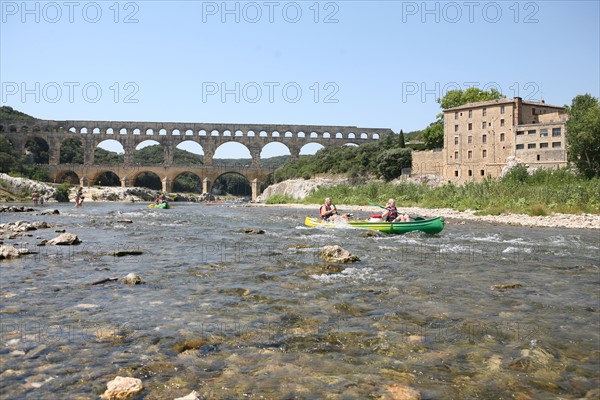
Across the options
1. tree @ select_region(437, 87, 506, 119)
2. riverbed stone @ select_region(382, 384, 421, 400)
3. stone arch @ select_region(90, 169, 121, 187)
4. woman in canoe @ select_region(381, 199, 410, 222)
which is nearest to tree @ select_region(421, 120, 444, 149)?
tree @ select_region(437, 87, 506, 119)

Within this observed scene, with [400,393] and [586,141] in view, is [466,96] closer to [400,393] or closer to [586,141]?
[586,141]

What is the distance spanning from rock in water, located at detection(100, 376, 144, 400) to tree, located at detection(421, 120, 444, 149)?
60.1m

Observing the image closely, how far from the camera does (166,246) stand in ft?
43.4

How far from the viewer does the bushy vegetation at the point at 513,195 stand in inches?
990

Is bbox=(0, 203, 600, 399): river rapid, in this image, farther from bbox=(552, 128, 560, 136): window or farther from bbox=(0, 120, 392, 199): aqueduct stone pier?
bbox=(0, 120, 392, 199): aqueduct stone pier

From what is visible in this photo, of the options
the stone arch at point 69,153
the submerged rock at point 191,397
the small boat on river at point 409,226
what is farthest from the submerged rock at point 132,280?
the stone arch at point 69,153

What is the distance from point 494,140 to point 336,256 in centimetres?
4448

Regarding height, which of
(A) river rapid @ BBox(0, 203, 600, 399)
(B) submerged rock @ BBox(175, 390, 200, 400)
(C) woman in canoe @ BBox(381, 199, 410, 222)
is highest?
(C) woman in canoe @ BBox(381, 199, 410, 222)

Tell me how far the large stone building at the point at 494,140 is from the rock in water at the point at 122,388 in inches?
1760

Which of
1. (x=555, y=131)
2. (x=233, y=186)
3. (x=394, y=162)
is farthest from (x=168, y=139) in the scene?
(x=555, y=131)

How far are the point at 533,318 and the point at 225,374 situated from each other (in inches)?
162

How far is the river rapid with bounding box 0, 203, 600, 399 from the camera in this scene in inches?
157

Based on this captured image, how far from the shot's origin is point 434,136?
2370 inches

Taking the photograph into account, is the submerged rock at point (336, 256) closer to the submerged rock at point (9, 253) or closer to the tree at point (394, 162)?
the submerged rock at point (9, 253)
